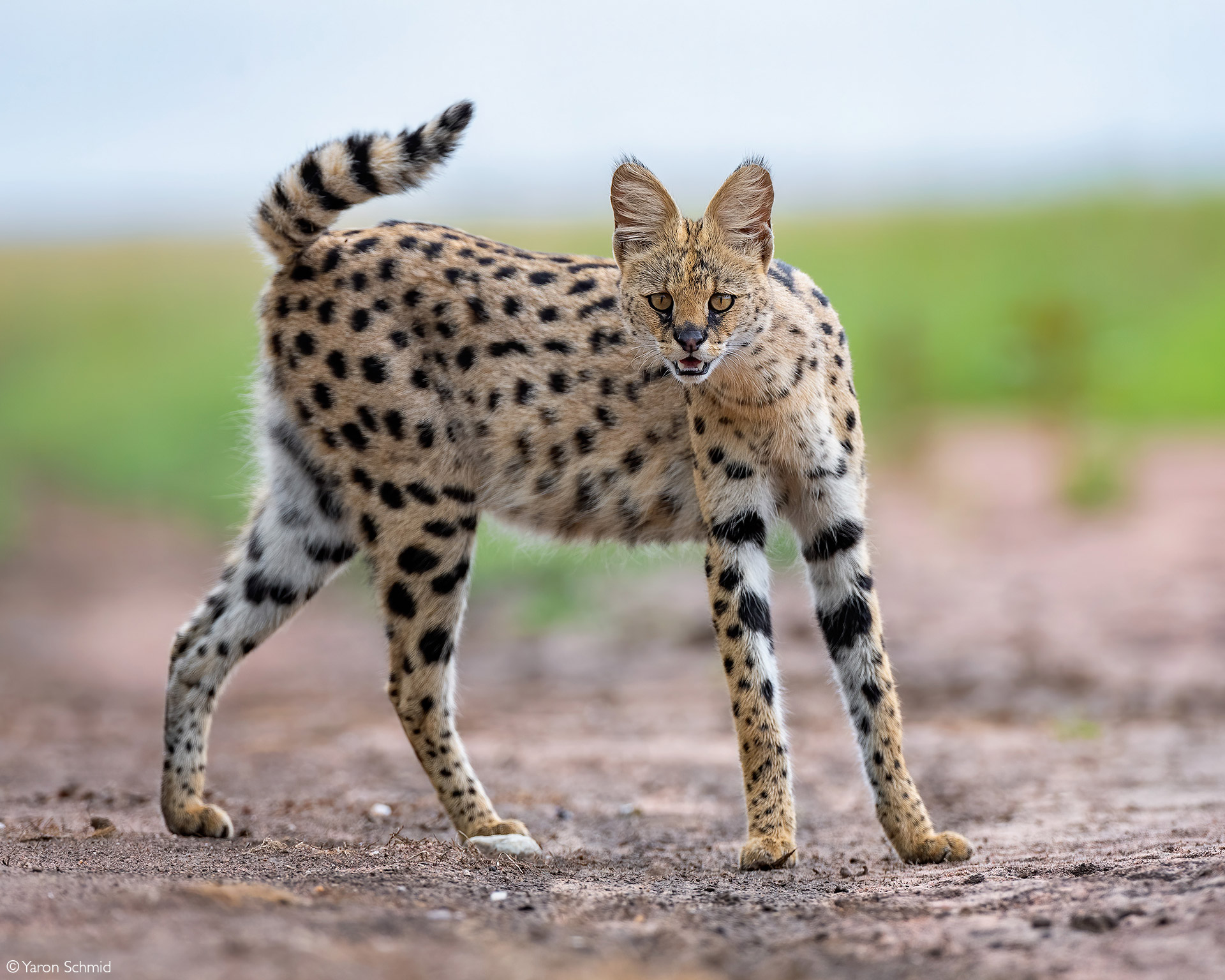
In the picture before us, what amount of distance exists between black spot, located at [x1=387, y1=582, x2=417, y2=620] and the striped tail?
155 centimetres

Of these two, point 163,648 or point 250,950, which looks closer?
point 250,950

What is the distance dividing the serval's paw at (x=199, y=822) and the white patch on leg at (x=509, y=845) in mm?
1042

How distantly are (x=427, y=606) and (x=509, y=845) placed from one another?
1031 mm

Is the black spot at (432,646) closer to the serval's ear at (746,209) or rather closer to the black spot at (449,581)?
the black spot at (449,581)

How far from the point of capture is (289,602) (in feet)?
20.0

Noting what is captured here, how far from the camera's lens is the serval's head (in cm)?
502

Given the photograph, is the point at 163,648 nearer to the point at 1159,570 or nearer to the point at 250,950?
the point at 1159,570

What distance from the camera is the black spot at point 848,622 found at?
5.52 meters

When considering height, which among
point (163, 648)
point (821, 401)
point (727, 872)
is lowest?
point (163, 648)

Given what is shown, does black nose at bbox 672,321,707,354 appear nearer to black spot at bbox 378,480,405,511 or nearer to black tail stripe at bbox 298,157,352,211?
black spot at bbox 378,480,405,511

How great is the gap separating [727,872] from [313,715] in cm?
576

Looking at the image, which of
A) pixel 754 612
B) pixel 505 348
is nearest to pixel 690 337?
pixel 754 612

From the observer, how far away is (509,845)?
5336 millimetres

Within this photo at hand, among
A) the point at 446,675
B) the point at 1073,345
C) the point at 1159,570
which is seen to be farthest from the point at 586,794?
the point at 1073,345
